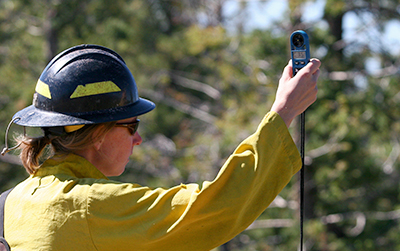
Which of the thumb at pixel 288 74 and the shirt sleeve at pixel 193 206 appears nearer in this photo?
the shirt sleeve at pixel 193 206

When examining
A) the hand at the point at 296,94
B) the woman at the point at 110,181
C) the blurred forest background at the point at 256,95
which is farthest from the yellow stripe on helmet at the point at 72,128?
the blurred forest background at the point at 256,95

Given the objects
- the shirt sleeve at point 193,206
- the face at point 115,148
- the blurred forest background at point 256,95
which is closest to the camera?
the shirt sleeve at point 193,206

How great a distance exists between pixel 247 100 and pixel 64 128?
10.5 m

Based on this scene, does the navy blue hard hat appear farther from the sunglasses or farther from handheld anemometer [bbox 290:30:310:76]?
handheld anemometer [bbox 290:30:310:76]

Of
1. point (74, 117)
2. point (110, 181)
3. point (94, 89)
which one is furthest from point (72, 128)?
point (110, 181)

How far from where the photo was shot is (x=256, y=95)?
476 inches

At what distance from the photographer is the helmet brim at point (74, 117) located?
5.47ft

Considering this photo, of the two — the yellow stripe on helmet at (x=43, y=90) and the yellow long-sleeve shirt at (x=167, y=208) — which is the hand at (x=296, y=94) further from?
the yellow stripe on helmet at (x=43, y=90)

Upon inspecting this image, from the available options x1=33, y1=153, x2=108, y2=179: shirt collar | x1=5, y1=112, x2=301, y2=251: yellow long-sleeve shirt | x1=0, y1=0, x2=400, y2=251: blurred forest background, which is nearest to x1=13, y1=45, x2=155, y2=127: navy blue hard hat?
x1=33, y1=153, x2=108, y2=179: shirt collar

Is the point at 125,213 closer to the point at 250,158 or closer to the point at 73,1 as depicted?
the point at 250,158

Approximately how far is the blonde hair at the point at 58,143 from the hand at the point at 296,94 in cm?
63

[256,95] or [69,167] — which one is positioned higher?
[69,167]

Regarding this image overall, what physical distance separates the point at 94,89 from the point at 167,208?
551 millimetres

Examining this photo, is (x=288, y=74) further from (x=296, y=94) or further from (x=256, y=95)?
(x=256, y=95)
